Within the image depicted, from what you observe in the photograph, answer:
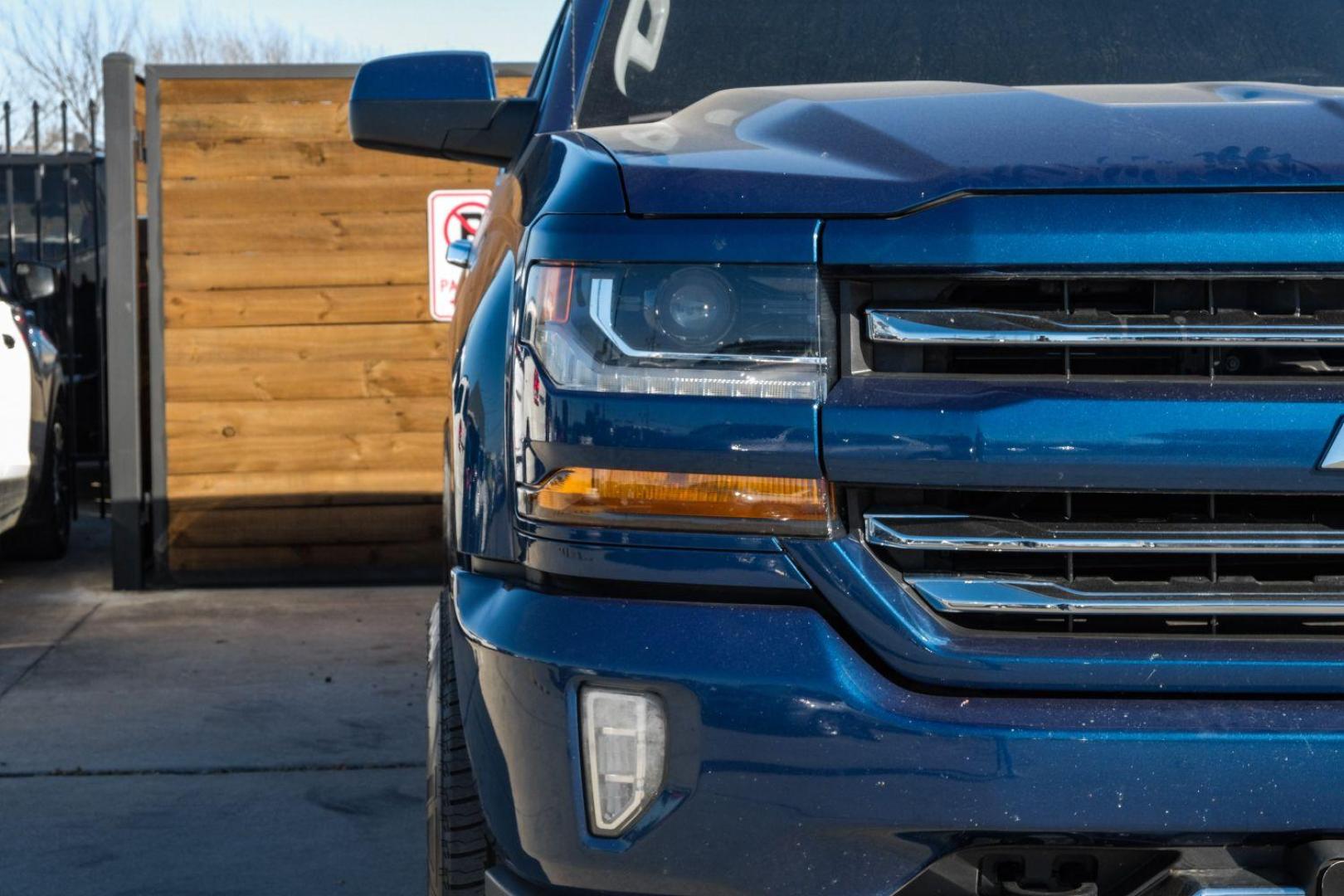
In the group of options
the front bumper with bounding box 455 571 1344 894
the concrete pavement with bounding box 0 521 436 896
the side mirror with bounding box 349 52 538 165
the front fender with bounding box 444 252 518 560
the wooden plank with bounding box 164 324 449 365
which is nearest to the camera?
the front bumper with bounding box 455 571 1344 894

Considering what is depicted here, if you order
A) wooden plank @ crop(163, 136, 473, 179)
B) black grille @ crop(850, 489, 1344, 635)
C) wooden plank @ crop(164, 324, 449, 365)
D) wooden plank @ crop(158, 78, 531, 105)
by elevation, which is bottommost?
black grille @ crop(850, 489, 1344, 635)

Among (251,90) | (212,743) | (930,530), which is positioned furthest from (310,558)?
(930,530)

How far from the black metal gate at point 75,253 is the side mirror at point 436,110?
8.09m

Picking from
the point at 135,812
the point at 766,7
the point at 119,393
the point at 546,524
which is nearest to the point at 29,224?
the point at 119,393

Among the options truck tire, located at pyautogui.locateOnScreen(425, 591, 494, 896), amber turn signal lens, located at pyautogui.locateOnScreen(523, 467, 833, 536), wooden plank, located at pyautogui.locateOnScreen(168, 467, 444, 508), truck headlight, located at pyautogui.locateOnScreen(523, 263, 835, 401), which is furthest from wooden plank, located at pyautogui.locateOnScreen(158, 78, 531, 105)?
amber turn signal lens, located at pyautogui.locateOnScreen(523, 467, 833, 536)

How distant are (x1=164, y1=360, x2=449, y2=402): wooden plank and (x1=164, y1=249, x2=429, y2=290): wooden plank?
0.37 m

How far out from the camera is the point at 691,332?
1.89m

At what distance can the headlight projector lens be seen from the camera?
188cm

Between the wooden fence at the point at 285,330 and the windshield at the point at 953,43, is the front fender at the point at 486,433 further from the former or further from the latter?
the wooden fence at the point at 285,330

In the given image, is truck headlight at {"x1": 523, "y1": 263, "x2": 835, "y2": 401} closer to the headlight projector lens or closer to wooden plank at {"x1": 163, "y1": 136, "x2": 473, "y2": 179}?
the headlight projector lens

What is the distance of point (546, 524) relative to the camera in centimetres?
189

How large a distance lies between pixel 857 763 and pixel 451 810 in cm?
63

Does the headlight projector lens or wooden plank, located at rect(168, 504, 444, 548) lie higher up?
the headlight projector lens

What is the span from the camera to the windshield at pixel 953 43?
2.97 metres
